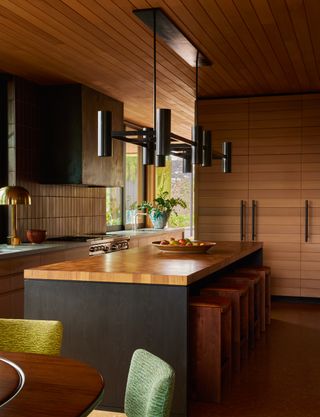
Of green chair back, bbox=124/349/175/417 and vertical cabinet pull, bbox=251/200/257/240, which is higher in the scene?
vertical cabinet pull, bbox=251/200/257/240

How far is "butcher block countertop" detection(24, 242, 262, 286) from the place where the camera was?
3.49 meters

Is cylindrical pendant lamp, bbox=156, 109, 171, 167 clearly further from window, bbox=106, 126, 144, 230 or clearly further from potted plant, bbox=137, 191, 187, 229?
potted plant, bbox=137, 191, 187, 229

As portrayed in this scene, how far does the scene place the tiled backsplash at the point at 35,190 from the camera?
6.00 metres

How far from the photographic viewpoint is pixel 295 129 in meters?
7.20

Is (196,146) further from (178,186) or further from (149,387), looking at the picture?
(178,186)

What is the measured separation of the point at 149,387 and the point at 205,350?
211cm

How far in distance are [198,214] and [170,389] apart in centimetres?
604

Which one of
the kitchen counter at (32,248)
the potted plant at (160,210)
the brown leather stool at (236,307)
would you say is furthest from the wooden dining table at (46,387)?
the potted plant at (160,210)

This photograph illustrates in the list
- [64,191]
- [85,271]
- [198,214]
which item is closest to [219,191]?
[198,214]

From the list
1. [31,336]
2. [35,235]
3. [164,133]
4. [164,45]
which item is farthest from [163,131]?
[35,235]

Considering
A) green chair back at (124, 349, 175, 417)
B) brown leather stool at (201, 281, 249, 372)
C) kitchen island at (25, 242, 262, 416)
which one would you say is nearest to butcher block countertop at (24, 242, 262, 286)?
kitchen island at (25, 242, 262, 416)

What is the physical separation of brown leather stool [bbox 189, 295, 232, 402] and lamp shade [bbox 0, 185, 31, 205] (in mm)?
2332

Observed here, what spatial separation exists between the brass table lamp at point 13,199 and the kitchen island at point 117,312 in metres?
1.79

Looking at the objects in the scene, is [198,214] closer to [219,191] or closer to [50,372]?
[219,191]
